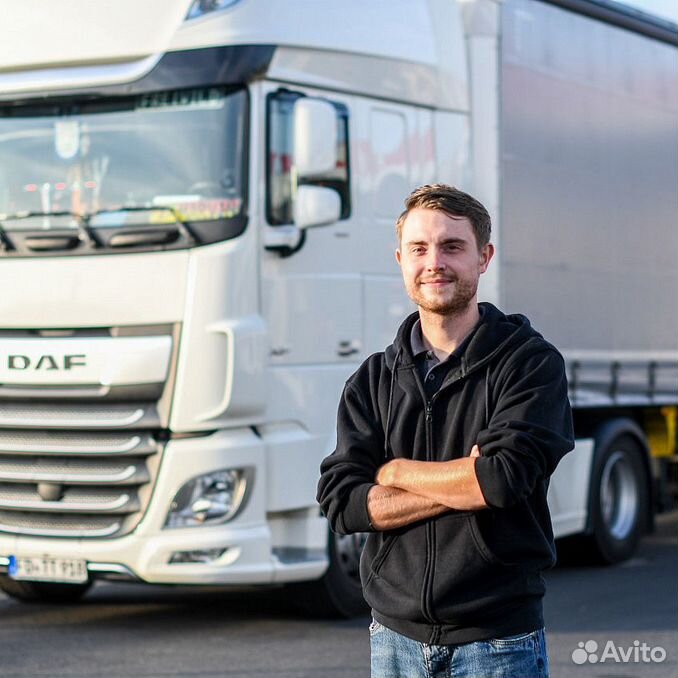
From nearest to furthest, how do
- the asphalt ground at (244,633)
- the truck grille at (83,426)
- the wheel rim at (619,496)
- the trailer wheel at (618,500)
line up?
the asphalt ground at (244,633)
the truck grille at (83,426)
the trailer wheel at (618,500)
the wheel rim at (619,496)

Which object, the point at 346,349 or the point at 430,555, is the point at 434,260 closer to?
the point at 430,555

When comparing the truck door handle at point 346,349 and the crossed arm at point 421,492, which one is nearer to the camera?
the crossed arm at point 421,492

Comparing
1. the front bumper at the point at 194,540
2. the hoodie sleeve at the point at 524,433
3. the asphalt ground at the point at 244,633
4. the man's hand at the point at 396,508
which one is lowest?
the asphalt ground at the point at 244,633

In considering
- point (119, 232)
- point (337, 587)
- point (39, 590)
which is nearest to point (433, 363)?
point (119, 232)

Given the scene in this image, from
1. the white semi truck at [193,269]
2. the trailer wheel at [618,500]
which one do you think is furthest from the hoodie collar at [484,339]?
the trailer wheel at [618,500]

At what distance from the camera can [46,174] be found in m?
7.76

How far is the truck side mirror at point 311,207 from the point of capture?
24.8 ft

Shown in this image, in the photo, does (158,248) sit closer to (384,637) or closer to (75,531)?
(75,531)

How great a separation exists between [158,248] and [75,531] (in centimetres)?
154

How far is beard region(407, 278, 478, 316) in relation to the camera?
10.4 feet

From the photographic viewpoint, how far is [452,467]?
308cm

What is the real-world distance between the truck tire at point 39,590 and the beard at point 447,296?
6.34m

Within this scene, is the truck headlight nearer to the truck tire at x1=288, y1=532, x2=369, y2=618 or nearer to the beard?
the truck tire at x1=288, y1=532, x2=369, y2=618

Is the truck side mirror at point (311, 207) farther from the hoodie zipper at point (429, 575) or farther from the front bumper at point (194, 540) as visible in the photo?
the hoodie zipper at point (429, 575)
